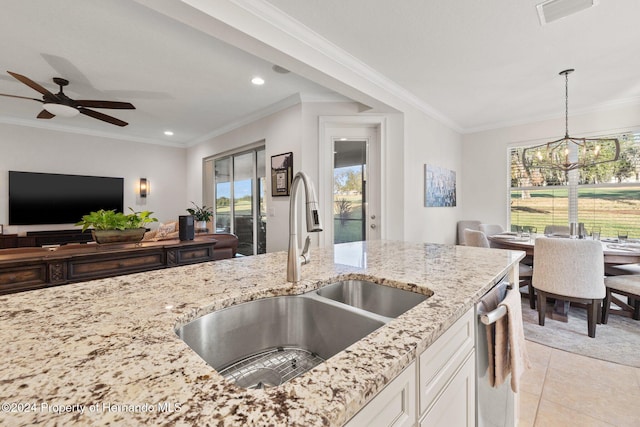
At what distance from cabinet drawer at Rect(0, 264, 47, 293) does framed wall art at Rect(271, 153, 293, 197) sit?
246 cm

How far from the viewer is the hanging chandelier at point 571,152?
307 cm

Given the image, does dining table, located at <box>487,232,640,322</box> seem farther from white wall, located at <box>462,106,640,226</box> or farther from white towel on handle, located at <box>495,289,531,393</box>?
white towel on handle, located at <box>495,289,531,393</box>

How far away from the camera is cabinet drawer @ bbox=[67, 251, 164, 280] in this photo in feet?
7.50

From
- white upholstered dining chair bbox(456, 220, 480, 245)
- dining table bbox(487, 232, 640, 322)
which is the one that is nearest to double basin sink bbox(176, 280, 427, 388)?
dining table bbox(487, 232, 640, 322)

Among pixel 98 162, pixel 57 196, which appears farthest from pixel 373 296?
pixel 98 162

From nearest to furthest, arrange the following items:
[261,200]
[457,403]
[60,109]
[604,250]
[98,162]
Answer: [457,403]
[604,250]
[60,109]
[261,200]
[98,162]

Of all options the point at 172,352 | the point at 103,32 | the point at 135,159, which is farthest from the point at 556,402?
the point at 135,159

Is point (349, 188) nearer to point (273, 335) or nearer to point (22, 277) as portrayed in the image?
point (273, 335)

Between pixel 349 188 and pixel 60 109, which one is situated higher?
pixel 60 109

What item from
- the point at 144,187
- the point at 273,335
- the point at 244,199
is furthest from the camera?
the point at 144,187

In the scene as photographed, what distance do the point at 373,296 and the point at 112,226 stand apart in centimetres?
243

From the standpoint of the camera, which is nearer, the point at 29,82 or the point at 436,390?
the point at 436,390

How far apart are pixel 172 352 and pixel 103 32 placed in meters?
2.92

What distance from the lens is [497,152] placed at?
15.7 ft
